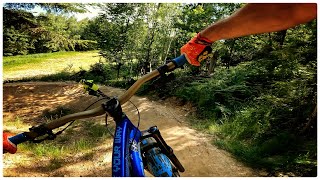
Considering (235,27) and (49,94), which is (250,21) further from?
(49,94)

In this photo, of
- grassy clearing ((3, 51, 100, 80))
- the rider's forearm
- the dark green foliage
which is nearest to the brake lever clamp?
the rider's forearm

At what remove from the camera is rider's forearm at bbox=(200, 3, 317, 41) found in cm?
96

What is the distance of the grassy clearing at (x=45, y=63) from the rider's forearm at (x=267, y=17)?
1808cm

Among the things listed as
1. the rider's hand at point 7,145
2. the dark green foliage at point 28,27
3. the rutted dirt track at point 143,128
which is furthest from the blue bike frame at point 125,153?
the dark green foliage at point 28,27

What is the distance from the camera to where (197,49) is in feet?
5.38

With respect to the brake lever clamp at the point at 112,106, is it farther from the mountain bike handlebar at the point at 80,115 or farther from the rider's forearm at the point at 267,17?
the rider's forearm at the point at 267,17

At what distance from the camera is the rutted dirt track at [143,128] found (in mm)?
5156

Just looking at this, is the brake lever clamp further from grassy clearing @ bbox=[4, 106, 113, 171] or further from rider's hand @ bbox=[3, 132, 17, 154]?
grassy clearing @ bbox=[4, 106, 113, 171]

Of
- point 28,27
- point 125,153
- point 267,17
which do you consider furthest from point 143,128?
point 267,17

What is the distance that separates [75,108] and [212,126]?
6.31 m

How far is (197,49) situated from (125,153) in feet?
2.74

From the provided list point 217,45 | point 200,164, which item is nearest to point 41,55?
point 217,45

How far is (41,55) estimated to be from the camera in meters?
21.8

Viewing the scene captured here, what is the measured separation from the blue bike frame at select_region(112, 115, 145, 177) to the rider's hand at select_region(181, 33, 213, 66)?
658 mm
